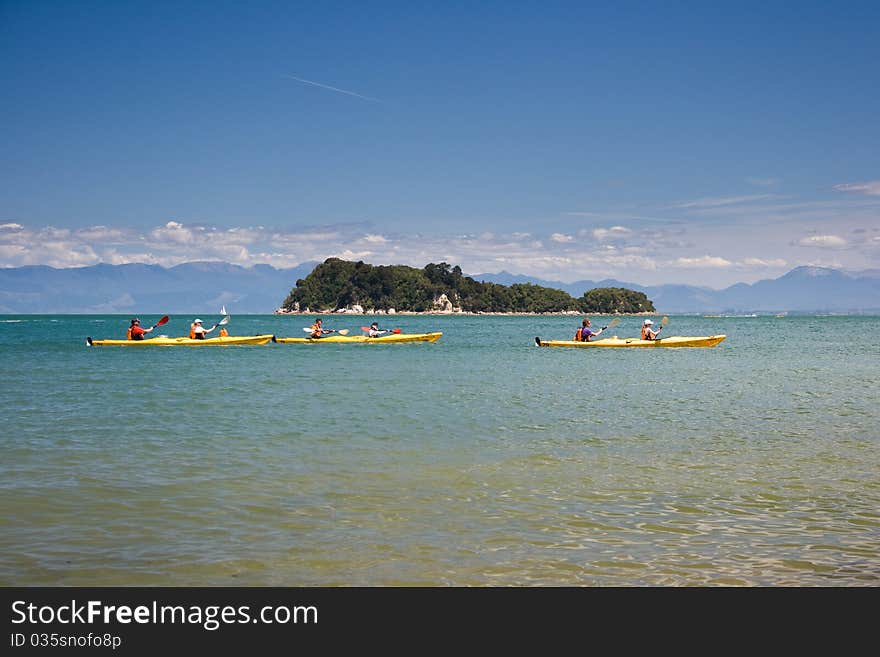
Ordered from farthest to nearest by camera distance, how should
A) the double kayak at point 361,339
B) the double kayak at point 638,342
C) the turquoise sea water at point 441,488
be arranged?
the double kayak at point 361,339 → the double kayak at point 638,342 → the turquoise sea water at point 441,488

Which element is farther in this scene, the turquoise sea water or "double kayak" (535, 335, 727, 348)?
"double kayak" (535, 335, 727, 348)

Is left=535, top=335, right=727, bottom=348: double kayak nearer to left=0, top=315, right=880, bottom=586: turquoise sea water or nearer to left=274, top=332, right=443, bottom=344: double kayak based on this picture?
left=274, top=332, right=443, bottom=344: double kayak

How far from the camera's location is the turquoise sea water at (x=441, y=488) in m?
8.35

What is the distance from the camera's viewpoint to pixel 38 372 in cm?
3688

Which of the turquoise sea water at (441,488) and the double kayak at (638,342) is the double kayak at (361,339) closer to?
the double kayak at (638,342)

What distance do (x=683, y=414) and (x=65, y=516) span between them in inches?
605

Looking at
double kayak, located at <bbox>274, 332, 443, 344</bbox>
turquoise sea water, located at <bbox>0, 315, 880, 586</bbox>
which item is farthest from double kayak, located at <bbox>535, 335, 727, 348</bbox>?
turquoise sea water, located at <bbox>0, 315, 880, 586</bbox>

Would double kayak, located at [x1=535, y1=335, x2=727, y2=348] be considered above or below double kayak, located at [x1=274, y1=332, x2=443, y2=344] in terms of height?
below

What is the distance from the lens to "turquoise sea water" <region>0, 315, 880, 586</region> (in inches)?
329

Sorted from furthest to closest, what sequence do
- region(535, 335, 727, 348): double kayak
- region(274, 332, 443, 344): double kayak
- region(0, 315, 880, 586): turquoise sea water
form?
region(274, 332, 443, 344): double kayak, region(535, 335, 727, 348): double kayak, region(0, 315, 880, 586): turquoise sea water

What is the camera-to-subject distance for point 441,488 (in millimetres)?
12094

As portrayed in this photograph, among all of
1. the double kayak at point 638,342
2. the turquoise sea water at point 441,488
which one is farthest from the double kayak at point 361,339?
the turquoise sea water at point 441,488
